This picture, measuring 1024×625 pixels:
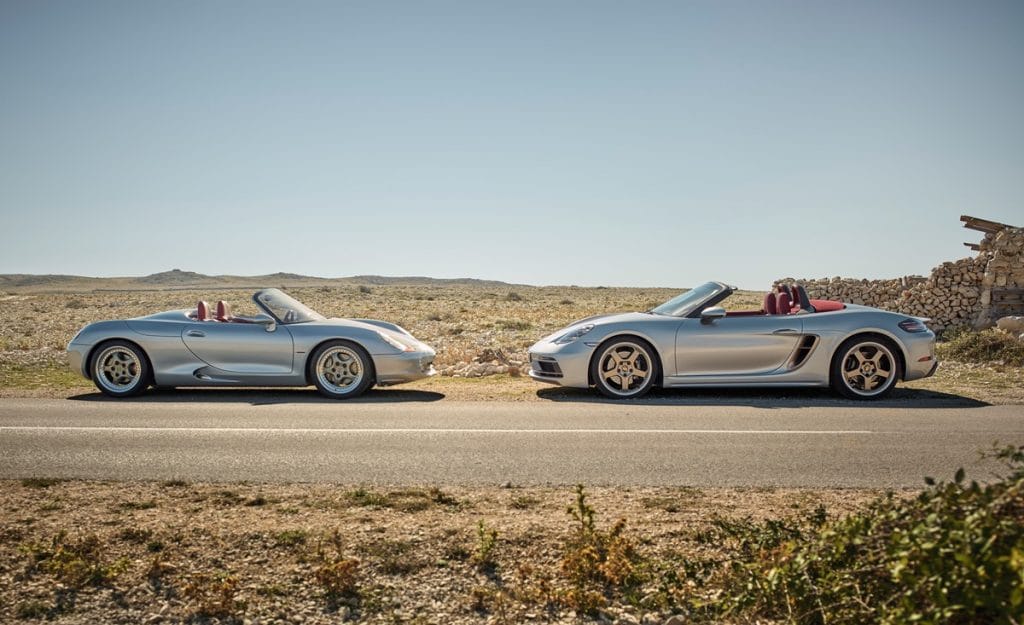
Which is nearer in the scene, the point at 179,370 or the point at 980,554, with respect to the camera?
the point at 980,554

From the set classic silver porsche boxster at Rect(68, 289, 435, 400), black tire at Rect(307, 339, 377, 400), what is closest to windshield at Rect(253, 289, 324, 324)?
classic silver porsche boxster at Rect(68, 289, 435, 400)

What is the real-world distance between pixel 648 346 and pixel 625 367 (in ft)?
1.28

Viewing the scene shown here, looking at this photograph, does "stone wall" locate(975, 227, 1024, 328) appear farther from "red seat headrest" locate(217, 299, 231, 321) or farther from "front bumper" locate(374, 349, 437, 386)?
"red seat headrest" locate(217, 299, 231, 321)

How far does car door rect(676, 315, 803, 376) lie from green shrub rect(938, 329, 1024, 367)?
6.52 meters

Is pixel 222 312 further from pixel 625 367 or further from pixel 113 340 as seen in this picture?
pixel 625 367

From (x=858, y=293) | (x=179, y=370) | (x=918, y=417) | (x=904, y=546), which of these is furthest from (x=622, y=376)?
(x=858, y=293)

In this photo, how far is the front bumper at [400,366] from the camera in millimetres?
10155

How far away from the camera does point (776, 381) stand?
32.1 ft

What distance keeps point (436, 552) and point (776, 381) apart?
6.74m

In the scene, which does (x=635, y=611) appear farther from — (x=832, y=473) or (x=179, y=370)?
(x=179, y=370)

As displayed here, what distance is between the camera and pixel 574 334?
10.1 metres

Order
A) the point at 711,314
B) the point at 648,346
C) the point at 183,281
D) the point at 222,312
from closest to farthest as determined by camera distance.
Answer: the point at 711,314 → the point at 648,346 → the point at 222,312 → the point at 183,281

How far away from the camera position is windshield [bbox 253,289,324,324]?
10438 millimetres

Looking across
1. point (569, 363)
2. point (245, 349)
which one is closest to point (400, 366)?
point (245, 349)
